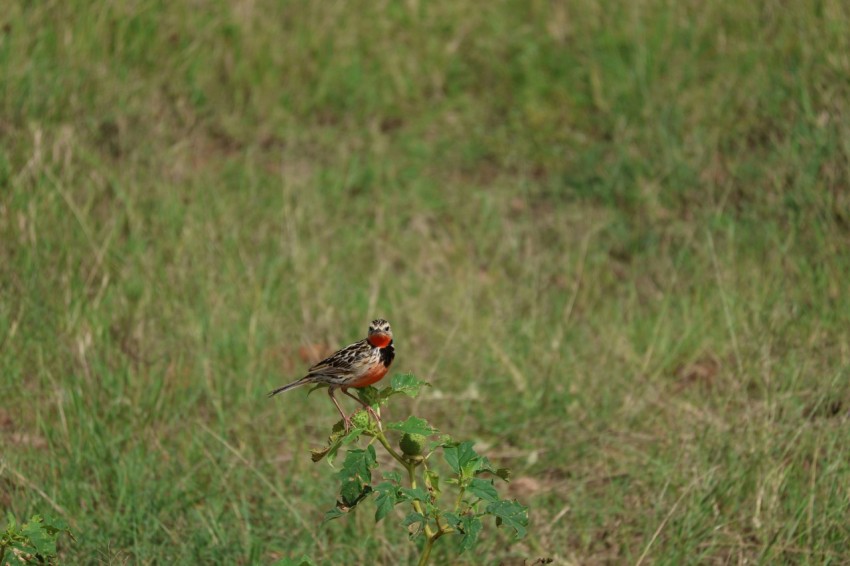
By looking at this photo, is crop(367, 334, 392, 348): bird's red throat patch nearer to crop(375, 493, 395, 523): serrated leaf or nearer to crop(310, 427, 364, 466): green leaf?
crop(310, 427, 364, 466): green leaf

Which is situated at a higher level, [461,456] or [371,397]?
[371,397]

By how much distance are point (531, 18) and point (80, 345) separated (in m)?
4.31

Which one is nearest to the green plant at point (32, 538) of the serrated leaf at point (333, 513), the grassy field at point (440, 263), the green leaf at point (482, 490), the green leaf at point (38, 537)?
the green leaf at point (38, 537)

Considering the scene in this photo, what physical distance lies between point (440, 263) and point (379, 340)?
3.17 meters

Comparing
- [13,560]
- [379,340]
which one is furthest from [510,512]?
[13,560]

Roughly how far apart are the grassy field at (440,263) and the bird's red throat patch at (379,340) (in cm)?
104

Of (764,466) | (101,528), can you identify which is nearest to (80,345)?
(101,528)

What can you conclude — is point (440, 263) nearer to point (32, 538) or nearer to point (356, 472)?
point (356, 472)

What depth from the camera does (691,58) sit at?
278 inches

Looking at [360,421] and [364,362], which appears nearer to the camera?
[360,421]

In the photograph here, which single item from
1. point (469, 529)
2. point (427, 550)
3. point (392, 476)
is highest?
point (392, 476)

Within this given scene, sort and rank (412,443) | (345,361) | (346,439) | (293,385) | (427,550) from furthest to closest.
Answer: (293,385), (345,361), (427,550), (412,443), (346,439)

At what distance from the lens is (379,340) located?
303 cm

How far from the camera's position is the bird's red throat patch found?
9.92ft
